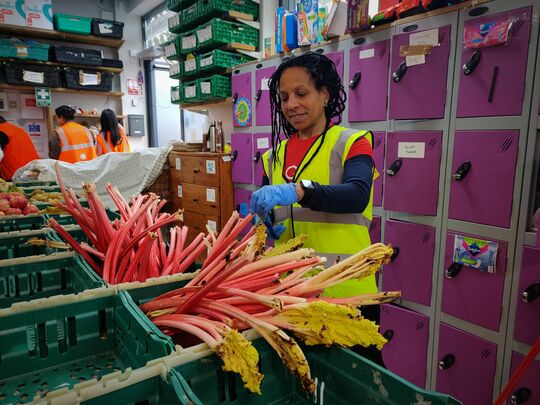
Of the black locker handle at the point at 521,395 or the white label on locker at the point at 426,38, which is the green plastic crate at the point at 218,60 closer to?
the white label on locker at the point at 426,38

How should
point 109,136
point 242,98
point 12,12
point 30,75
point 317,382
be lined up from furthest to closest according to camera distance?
1. point 30,75
2. point 12,12
3. point 109,136
4. point 242,98
5. point 317,382

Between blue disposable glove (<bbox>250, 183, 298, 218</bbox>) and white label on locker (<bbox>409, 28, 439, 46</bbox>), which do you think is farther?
white label on locker (<bbox>409, 28, 439, 46</bbox>)

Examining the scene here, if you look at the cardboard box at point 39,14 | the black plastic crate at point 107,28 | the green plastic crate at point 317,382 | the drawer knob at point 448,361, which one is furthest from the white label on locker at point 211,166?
the cardboard box at point 39,14

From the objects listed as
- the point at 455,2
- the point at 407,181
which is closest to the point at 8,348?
the point at 407,181

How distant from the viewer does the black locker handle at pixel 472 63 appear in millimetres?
1808

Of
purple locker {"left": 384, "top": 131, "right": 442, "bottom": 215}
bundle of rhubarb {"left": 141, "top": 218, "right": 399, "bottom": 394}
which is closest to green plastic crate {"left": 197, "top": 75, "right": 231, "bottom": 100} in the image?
purple locker {"left": 384, "top": 131, "right": 442, "bottom": 215}

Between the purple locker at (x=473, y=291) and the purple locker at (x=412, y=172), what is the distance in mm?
231

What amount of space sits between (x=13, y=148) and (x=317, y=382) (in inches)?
204

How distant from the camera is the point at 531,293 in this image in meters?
1.70

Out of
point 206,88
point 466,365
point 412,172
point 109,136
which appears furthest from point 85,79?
point 466,365

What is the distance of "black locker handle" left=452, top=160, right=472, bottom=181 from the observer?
6.20 feet

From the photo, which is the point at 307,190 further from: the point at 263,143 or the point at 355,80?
the point at 263,143

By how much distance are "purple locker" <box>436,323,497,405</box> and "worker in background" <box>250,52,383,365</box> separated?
1.00 metres

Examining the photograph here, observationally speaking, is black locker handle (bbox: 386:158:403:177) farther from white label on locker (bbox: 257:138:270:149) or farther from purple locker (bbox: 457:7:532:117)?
white label on locker (bbox: 257:138:270:149)
